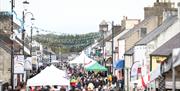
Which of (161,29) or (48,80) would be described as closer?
(48,80)

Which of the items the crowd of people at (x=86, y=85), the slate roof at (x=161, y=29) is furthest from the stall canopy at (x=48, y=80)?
the slate roof at (x=161, y=29)

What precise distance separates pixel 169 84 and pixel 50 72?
1268 centimetres

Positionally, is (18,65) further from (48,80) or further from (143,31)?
(143,31)

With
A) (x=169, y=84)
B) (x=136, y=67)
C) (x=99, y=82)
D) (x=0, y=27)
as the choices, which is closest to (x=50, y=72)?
(x=136, y=67)

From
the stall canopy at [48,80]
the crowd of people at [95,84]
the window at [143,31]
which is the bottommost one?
the crowd of people at [95,84]

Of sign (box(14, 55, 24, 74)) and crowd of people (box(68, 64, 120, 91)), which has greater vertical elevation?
sign (box(14, 55, 24, 74))

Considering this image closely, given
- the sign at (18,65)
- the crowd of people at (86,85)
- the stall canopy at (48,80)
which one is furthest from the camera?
the sign at (18,65)

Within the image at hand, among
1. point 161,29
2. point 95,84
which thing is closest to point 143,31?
point 95,84

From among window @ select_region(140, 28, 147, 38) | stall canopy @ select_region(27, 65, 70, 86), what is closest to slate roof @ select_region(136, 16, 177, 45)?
stall canopy @ select_region(27, 65, 70, 86)

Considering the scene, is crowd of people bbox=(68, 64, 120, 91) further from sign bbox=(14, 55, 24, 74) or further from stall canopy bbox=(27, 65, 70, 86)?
sign bbox=(14, 55, 24, 74)

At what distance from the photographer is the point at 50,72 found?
89.2 feet

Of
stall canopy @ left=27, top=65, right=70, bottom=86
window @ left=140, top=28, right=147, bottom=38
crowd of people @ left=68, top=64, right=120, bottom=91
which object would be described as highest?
window @ left=140, top=28, right=147, bottom=38

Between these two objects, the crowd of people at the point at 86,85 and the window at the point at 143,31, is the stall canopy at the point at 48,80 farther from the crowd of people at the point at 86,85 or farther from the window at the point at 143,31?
the window at the point at 143,31

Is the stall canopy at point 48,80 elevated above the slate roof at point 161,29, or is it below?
below
